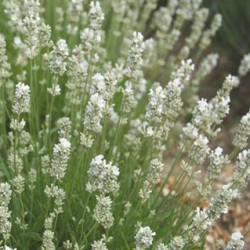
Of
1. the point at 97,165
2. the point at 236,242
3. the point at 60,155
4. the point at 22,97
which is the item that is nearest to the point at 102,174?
the point at 97,165

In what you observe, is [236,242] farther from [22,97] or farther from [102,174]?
[22,97]

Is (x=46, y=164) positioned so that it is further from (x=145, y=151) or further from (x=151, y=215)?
(x=145, y=151)

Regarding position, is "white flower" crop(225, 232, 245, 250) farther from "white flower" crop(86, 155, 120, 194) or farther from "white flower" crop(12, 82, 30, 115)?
"white flower" crop(12, 82, 30, 115)

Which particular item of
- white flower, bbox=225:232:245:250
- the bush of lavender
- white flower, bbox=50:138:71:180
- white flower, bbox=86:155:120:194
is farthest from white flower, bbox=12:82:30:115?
white flower, bbox=225:232:245:250

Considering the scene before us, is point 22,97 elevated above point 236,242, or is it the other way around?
point 22,97

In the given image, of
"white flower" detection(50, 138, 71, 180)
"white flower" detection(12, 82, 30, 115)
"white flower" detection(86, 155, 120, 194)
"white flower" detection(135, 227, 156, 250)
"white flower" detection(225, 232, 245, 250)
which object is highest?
"white flower" detection(12, 82, 30, 115)

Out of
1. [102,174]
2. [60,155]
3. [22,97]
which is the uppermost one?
[22,97]

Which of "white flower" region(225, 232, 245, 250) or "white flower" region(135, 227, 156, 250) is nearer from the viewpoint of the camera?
"white flower" region(135, 227, 156, 250)

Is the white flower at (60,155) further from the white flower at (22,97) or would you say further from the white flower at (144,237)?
the white flower at (144,237)

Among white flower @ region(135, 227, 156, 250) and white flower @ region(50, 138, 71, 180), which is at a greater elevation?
white flower @ region(50, 138, 71, 180)

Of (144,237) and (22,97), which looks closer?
(144,237)

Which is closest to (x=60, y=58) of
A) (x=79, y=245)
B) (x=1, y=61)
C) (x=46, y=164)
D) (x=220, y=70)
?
(x=1, y=61)

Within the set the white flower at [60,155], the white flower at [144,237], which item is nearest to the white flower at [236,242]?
the white flower at [144,237]
